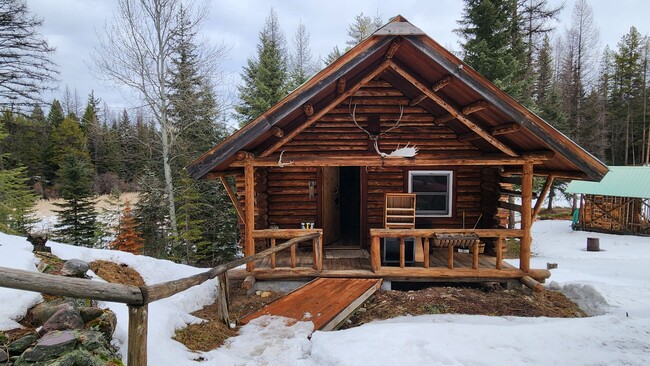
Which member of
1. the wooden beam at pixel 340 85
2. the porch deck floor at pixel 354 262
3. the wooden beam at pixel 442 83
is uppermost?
the wooden beam at pixel 340 85

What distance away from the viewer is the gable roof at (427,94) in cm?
590

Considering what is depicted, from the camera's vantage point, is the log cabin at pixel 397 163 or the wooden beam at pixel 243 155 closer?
the log cabin at pixel 397 163

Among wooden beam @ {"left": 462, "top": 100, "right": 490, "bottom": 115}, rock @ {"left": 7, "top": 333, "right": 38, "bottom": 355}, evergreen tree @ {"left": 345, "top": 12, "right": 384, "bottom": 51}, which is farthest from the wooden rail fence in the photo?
evergreen tree @ {"left": 345, "top": 12, "right": 384, "bottom": 51}

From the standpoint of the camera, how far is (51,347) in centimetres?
267

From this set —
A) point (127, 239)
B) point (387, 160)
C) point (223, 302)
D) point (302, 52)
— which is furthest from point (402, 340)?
point (302, 52)

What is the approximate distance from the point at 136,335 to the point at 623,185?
1019 inches

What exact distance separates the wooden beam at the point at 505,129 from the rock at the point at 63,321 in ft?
24.2

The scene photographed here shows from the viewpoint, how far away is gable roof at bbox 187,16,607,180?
590 centimetres

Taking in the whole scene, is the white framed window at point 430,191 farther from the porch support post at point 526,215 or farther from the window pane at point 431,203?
the porch support post at point 526,215

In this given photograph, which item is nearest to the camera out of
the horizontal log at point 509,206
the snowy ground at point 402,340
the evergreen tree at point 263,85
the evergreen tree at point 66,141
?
the snowy ground at point 402,340

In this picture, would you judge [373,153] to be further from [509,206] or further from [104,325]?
[104,325]

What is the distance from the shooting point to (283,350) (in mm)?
4016

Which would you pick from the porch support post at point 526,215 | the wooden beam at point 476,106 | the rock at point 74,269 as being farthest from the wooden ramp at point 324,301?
the wooden beam at point 476,106

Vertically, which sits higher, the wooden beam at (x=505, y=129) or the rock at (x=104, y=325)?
the wooden beam at (x=505, y=129)
